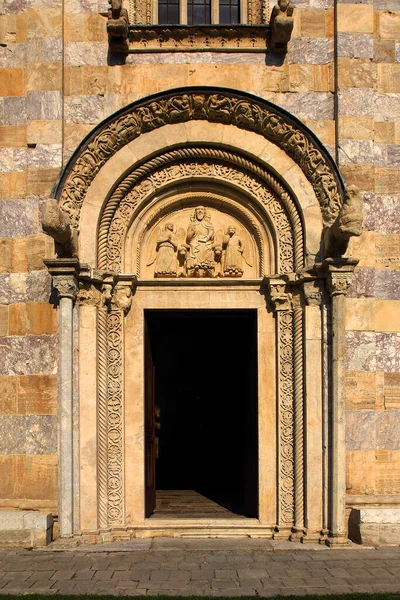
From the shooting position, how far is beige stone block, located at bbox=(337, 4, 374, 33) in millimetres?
9625

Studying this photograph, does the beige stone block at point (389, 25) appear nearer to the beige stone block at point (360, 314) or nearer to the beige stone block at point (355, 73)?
the beige stone block at point (355, 73)

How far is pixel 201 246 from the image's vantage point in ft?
32.5

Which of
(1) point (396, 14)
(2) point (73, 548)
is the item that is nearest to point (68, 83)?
(1) point (396, 14)

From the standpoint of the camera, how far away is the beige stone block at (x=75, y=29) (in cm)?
970

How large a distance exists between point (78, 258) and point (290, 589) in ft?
16.2

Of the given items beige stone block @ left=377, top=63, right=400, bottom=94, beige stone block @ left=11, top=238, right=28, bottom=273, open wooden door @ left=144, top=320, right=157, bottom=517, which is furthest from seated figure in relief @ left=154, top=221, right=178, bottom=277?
beige stone block @ left=377, top=63, right=400, bottom=94

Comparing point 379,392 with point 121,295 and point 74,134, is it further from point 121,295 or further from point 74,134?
point 74,134

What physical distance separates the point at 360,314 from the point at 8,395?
195 inches

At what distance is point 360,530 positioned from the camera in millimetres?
8781

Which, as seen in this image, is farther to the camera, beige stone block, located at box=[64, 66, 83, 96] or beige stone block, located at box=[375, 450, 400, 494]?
beige stone block, located at box=[64, 66, 83, 96]

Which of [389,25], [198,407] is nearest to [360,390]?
[389,25]

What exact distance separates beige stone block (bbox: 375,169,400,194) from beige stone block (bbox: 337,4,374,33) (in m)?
2.01

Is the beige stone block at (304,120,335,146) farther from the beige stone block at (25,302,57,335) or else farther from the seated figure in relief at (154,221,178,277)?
the beige stone block at (25,302,57,335)

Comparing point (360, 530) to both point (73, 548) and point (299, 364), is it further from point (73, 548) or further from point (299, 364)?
point (73, 548)
